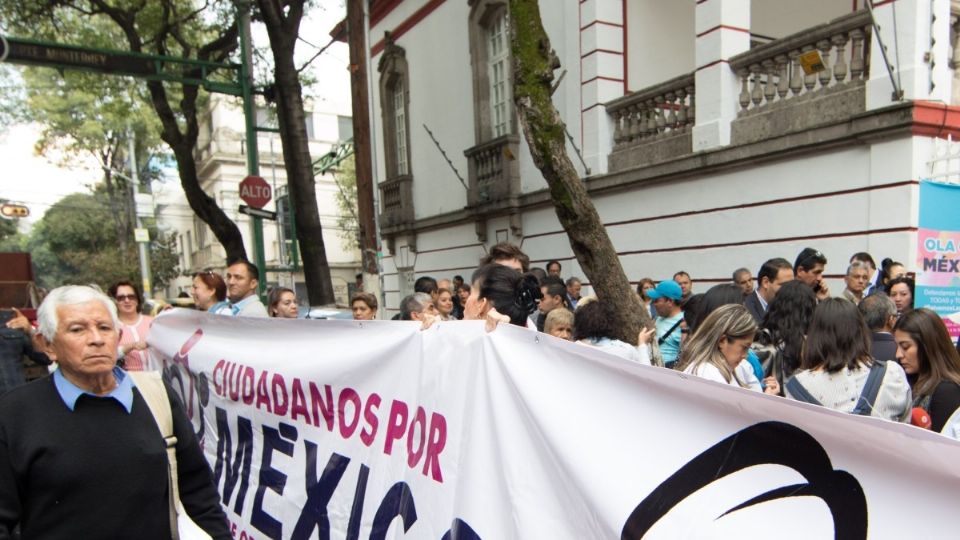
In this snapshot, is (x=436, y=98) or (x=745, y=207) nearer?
(x=745, y=207)

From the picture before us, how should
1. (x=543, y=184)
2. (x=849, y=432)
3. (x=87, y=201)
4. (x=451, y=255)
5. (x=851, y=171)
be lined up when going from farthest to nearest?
(x=87, y=201), (x=451, y=255), (x=543, y=184), (x=851, y=171), (x=849, y=432)

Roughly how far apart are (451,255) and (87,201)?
47168mm

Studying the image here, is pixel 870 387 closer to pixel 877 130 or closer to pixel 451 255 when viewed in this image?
pixel 877 130

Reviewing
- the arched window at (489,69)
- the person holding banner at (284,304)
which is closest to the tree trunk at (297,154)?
the arched window at (489,69)

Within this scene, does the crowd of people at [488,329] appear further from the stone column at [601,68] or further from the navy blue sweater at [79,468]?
the stone column at [601,68]

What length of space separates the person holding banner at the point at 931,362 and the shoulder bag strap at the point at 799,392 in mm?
417

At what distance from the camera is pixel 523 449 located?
2.00m

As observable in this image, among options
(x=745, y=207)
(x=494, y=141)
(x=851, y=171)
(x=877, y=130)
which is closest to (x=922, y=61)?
(x=877, y=130)

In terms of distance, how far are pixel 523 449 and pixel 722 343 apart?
1.25m

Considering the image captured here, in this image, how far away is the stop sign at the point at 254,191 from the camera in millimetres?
9562

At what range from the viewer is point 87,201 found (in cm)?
4909

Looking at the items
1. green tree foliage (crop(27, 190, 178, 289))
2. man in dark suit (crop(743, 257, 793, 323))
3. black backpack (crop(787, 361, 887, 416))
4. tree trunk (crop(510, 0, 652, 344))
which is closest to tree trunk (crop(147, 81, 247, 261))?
tree trunk (crop(510, 0, 652, 344))

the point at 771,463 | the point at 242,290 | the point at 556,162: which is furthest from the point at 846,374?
the point at 242,290

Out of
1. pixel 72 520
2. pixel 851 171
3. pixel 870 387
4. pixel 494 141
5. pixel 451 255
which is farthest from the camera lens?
pixel 451 255
